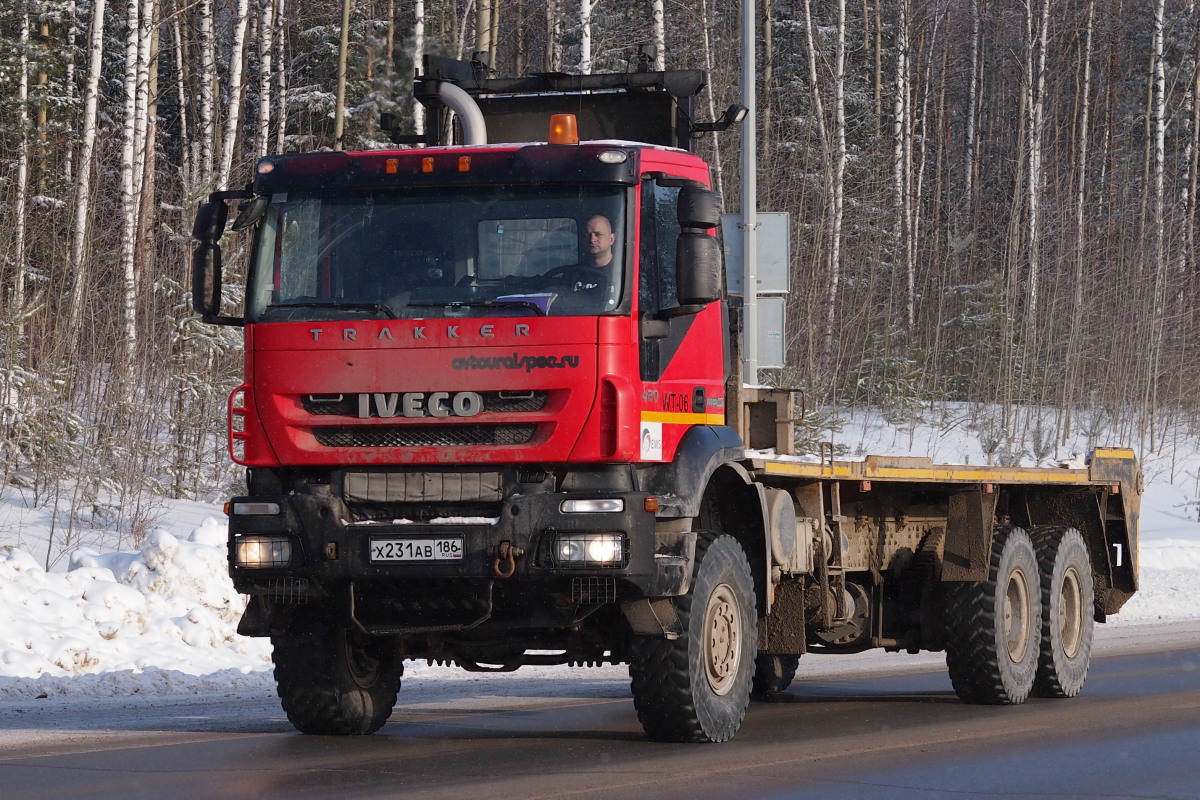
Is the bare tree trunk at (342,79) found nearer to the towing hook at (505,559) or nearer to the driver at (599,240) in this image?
the driver at (599,240)

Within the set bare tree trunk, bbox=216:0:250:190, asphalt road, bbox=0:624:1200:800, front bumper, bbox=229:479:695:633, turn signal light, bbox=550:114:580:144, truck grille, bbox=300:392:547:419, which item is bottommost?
asphalt road, bbox=0:624:1200:800

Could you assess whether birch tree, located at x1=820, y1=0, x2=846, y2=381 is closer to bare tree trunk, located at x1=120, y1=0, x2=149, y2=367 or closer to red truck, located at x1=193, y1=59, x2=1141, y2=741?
bare tree trunk, located at x1=120, y1=0, x2=149, y2=367

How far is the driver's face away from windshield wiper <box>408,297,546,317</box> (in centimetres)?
39

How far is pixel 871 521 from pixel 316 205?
185 inches

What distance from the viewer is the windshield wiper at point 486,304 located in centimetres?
823

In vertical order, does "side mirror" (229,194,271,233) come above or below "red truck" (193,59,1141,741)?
above

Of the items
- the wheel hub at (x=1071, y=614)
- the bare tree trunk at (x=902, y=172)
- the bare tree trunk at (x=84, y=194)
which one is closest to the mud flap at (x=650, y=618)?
the wheel hub at (x=1071, y=614)

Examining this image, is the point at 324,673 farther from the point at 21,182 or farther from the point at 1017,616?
the point at 21,182

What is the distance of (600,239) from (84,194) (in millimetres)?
15647

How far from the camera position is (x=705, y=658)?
342 inches

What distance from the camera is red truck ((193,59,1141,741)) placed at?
26.9 ft

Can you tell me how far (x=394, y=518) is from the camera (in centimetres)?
838

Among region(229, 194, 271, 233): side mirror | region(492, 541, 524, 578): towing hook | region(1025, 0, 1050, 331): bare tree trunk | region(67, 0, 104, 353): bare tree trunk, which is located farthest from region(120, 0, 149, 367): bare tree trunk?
region(1025, 0, 1050, 331): bare tree trunk

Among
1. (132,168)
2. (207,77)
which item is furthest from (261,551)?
(207,77)
